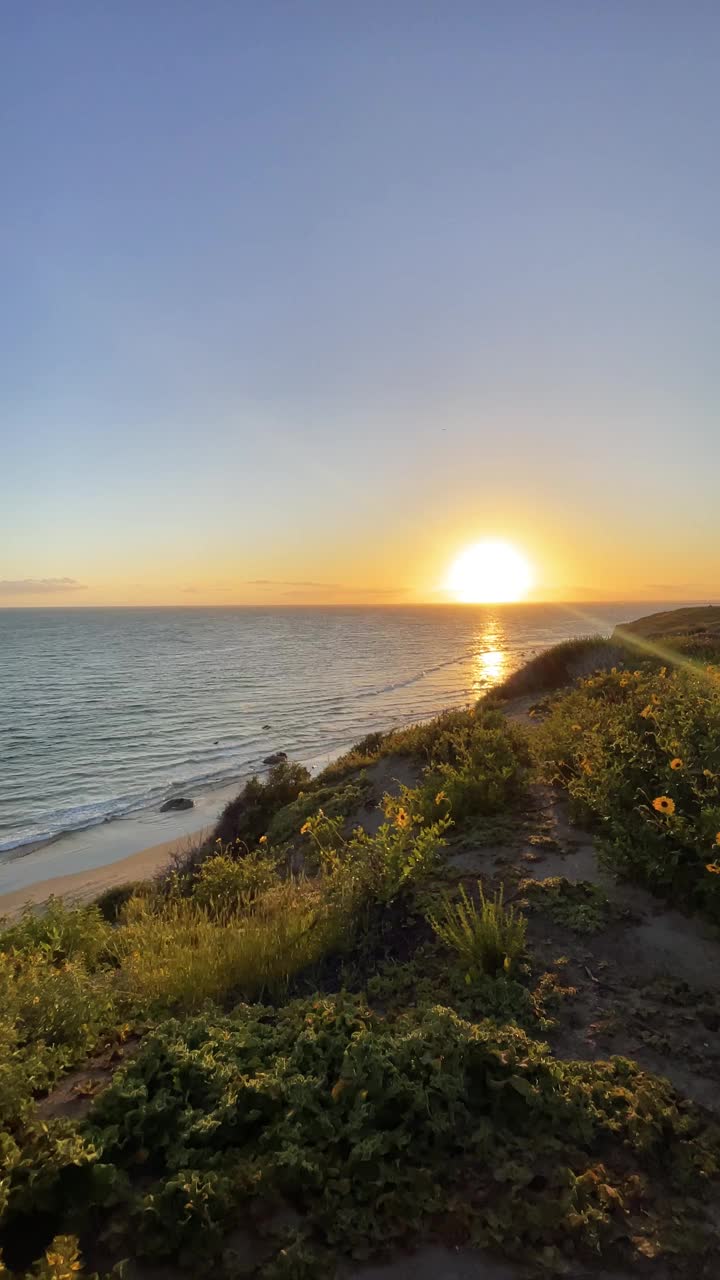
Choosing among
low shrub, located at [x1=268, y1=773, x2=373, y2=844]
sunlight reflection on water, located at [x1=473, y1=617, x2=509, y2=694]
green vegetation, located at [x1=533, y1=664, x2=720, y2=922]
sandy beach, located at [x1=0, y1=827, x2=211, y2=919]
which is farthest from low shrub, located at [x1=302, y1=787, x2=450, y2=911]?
sunlight reflection on water, located at [x1=473, y1=617, x2=509, y2=694]

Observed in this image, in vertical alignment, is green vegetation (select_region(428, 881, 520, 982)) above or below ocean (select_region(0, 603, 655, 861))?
above

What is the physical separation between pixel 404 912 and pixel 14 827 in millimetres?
18523

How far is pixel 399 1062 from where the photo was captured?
3.25 metres

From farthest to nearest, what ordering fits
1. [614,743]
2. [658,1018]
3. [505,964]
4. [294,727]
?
[294,727] → [614,743] → [505,964] → [658,1018]

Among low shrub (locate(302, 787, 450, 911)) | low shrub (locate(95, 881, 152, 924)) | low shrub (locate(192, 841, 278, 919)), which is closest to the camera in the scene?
low shrub (locate(302, 787, 450, 911))

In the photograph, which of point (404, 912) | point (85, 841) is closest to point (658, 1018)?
point (404, 912)

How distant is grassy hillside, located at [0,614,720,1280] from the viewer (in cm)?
258

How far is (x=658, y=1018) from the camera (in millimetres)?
3959

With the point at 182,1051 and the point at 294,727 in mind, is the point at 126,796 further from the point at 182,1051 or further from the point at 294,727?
the point at 182,1051

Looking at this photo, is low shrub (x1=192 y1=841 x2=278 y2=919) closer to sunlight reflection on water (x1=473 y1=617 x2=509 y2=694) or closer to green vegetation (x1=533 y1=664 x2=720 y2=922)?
green vegetation (x1=533 y1=664 x2=720 y2=922)

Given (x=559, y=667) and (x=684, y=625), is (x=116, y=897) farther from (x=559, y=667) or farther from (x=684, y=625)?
(x=684, y=625)

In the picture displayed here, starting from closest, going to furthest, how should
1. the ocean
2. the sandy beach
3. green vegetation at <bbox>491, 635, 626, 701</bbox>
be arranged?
the sandy beach
green vegetation at <bbox>491, 635, 626, 701</bbox>
the ocean

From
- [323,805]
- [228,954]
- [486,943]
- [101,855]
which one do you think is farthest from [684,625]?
[228,954]

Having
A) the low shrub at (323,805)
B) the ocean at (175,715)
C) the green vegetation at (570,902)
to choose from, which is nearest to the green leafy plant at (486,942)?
the green vegetation at (570,902)
